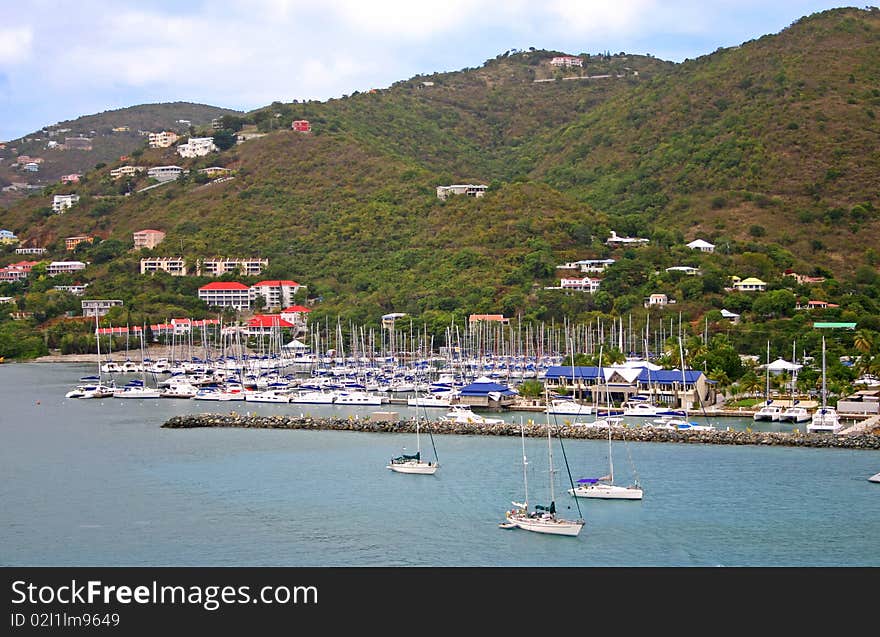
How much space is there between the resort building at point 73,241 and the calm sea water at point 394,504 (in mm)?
78672

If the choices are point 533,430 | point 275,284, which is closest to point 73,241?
point 275,284

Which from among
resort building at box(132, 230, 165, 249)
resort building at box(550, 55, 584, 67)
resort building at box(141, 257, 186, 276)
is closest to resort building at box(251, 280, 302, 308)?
resort building at box(141, 257, 186, 276)

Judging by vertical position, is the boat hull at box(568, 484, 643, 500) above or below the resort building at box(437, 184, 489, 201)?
below

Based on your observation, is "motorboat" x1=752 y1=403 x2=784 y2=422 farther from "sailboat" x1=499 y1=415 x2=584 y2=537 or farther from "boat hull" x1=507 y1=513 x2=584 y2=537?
"boat hull" x1=507 y1=513 x2=584 y2=537

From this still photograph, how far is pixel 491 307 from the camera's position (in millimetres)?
84500

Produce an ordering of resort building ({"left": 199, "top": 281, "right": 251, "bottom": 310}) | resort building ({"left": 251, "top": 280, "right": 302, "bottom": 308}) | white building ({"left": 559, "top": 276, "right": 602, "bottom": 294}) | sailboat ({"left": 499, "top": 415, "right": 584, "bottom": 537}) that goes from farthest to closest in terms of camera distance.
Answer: resort building ({"left": 199, "top": 281, "right": 251, "bottom": 310})
resort building ({"left": 251, "top": 280, "right": 302, "bottom": 308})
white building ({"left": 559, "top": 276, "right": 602, "bottom": 294})
sailboat ({"left": 499, "top": 415, "right": 584, "bottom": 537})

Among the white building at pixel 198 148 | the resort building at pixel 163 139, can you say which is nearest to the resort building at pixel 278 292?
the white building at pixel 198 148

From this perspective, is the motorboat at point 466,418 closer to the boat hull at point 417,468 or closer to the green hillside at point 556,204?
the boat hull at point 417,468

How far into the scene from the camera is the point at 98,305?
9988cm

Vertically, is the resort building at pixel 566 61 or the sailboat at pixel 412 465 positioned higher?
the resort building at pixel 566 61

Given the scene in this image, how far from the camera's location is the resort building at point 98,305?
10006 cm

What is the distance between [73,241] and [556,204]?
51.3 metres

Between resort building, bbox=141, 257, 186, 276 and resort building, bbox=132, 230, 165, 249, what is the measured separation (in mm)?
5087

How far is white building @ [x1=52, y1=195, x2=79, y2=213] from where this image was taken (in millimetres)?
137250
